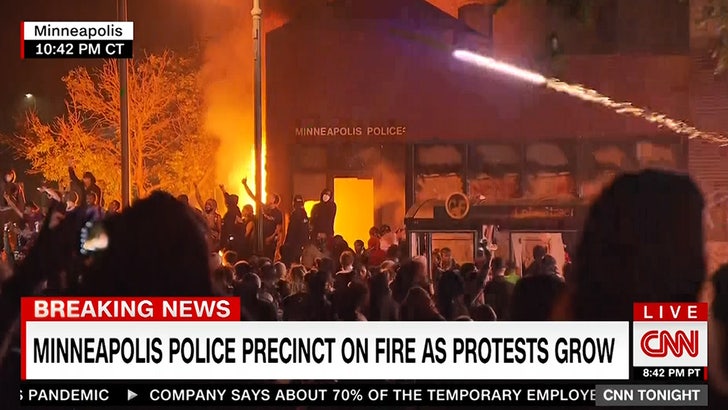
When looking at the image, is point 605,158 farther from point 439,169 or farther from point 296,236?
→ point 296,236

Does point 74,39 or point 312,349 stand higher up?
point 74,39

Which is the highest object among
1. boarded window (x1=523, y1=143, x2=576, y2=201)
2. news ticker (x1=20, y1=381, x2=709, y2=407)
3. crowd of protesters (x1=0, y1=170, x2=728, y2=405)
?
boarded window (x1=523, y1=143, x2=576, y2=201)

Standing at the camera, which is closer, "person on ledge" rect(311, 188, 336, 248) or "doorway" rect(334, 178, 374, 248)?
"person on ledge" rect(311, 188, 336, 248)

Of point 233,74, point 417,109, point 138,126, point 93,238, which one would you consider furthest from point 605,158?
point 138,126

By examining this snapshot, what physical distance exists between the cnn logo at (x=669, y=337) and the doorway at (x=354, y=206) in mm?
7245

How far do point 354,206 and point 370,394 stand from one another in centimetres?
925

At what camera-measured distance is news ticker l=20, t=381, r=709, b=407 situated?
472 cm

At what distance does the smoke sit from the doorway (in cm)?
149

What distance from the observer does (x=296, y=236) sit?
30.6 feet

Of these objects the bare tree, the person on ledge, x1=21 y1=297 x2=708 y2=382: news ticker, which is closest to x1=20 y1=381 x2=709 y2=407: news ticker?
x1=21 y1=297 x2=708 y2=382: news ticker

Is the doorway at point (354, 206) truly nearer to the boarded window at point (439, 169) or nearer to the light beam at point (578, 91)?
the boarded window at point (439, 169)

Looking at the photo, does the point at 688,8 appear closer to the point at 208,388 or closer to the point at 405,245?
the point at 405,245

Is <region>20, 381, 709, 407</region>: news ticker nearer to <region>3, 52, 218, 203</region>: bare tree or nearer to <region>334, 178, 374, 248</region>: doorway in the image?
<region>334, 178, 374, 248</region>: doorway

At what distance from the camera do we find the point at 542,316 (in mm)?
4781
